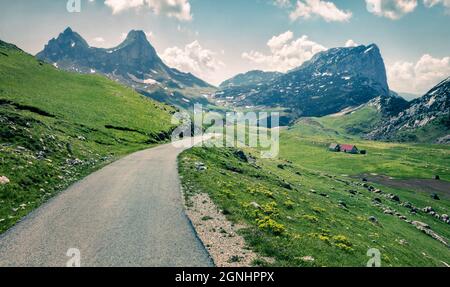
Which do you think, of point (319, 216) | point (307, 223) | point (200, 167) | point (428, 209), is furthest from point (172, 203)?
point (428, 209)

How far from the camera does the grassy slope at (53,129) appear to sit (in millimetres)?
30031

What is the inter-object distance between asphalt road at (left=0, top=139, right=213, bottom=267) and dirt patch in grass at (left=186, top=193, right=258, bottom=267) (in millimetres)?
673

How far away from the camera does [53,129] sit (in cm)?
5409

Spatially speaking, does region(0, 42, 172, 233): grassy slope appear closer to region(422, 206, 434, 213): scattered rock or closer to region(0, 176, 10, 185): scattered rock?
region(0, 176, 10, 185): scattered rock

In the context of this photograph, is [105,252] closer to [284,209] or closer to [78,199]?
[78,199]

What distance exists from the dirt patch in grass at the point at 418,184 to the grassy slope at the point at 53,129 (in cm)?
7752

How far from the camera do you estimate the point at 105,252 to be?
1866cm

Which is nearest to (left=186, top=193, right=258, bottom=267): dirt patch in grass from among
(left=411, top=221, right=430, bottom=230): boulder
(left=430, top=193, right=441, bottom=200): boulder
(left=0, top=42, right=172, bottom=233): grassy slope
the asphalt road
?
the asphalt road

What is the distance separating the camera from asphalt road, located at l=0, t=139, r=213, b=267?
1795 centimetres

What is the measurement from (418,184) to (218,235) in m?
115

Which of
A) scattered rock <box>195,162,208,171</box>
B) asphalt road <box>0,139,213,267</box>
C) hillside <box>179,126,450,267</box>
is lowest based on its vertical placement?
hillside <box>179,126,450,267</box>

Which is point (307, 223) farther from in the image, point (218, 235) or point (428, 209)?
point (428, 209)
